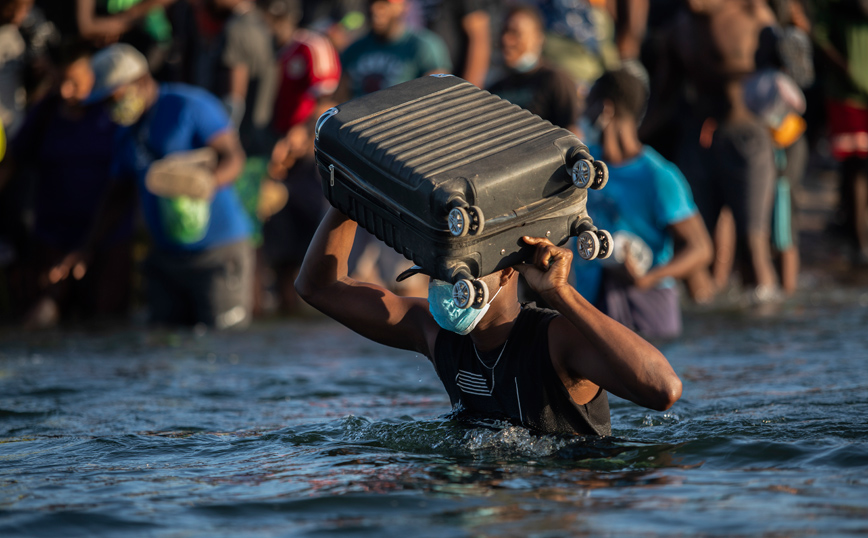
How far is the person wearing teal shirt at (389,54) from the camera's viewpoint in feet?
30.1

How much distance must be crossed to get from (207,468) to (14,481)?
0.65 metres

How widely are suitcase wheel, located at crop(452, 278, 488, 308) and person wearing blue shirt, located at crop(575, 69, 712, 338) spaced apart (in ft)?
9.60

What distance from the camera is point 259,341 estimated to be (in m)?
8.10

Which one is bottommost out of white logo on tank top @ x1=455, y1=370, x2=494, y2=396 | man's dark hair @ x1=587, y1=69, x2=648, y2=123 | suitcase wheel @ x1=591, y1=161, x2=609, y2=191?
white logo on tank top @ x1=455, y1=370, x2=494, y2=396

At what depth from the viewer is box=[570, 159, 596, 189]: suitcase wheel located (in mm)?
3607

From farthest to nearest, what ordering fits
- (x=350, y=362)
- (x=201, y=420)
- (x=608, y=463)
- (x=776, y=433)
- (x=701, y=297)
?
(x=701, y=297) < (x=350, y=362) < (x=201, y=420) < (x=776, y=433) < (x=608, y=463)

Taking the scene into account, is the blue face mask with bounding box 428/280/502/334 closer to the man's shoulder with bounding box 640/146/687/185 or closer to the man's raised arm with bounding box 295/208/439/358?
the man's raised arm with bounding box 295/208/439/358

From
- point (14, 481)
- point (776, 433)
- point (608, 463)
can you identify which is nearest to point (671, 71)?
point (776, 433)

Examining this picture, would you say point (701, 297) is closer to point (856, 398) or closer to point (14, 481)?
point (856, 398)

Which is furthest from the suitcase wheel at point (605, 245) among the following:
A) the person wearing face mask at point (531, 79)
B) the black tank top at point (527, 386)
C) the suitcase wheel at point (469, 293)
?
the person wearing face mask at point (531, 79)

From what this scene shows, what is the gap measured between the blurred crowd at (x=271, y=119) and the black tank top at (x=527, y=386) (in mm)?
3505

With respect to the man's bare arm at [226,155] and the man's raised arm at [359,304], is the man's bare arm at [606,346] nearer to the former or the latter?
the man's raised arm at [359,304]

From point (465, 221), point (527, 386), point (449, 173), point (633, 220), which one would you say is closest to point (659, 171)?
point (633, 220)

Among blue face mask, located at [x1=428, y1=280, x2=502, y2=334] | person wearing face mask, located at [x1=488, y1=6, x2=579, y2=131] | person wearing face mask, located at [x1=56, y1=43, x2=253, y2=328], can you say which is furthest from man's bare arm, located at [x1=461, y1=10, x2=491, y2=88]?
blue face mask, located at [x1=428, y1=280, x2=502, y2=334]
